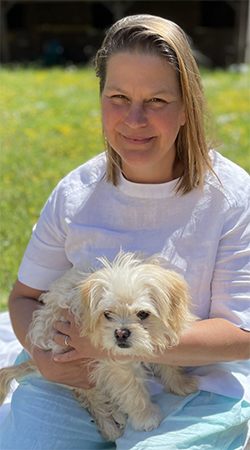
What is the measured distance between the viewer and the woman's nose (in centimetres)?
204

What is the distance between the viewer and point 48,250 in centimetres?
239

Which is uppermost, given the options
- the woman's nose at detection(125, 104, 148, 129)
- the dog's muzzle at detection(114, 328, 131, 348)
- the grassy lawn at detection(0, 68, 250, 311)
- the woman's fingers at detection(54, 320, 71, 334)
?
the woman's nose at detection(125, 104, 148, 129)

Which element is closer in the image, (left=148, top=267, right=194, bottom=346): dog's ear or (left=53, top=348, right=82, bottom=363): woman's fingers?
(left=148, top=267, right=194, bottom=346): dog's ear

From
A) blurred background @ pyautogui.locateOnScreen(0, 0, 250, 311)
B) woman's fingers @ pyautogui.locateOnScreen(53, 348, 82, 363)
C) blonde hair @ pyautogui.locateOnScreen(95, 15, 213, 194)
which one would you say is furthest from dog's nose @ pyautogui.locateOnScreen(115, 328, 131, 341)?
blurred background @ pyautogui.locateOnScreen(0, 0, 250, 311)

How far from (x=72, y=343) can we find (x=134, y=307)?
1.30 ft

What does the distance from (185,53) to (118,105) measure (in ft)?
1.06

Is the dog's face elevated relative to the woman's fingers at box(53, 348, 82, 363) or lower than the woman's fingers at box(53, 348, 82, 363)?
elevated

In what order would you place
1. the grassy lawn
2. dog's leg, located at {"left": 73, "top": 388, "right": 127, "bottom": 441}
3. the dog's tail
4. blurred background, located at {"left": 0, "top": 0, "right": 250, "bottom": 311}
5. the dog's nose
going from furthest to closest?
blurred background, located at {"left": 0, "top": 0, "right": 250, "bottom": 311} → the grassy lawn → the dog's tail → dog's leg, located at {"left": 73, "top": 388, "right": 127, "bottom": 441} → the dog's nose

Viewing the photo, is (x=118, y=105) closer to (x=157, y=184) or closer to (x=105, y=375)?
(x=157, y=184)

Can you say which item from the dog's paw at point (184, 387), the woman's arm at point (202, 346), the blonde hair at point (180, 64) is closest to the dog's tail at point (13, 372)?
the woman's arm at point (202, 346)

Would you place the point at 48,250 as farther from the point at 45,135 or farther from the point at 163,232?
the point at 45,135

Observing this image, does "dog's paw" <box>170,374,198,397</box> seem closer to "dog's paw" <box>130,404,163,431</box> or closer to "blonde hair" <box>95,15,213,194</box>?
"dog's paw" <box>130,404,163,431</box>

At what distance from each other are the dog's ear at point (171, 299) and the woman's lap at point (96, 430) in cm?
33

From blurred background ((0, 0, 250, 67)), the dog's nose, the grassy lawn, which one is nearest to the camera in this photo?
the dog's nose
